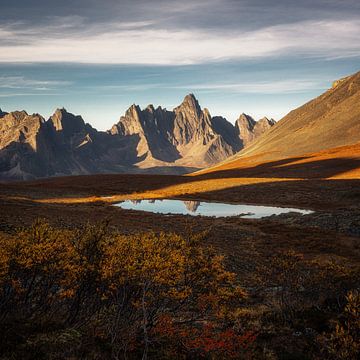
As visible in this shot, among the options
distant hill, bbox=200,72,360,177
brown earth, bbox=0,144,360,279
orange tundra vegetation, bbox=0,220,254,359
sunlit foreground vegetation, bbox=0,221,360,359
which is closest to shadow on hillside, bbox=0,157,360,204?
brown earth, bbox=0,144,360,279

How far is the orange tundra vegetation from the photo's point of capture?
10.7 m

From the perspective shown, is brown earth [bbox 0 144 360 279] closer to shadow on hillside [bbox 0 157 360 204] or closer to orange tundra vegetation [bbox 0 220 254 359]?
shadow on hillside [bbox 0 157 360 204]

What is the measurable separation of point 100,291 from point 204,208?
1942 inches

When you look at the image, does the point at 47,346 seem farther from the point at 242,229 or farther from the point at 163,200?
the point at 163,200

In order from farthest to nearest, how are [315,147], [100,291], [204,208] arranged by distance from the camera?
1. [315,147]
2. [204,208]
3. [100,291]

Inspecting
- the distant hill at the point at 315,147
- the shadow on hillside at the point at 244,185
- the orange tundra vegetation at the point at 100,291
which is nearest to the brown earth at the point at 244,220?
the shadow on hillside at the point at 244,185

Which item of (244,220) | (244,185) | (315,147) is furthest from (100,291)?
(315,147)

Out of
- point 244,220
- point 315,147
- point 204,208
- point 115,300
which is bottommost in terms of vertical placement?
point 244,220

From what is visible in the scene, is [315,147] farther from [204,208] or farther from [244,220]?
[244,220]

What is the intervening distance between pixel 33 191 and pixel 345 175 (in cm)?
6991

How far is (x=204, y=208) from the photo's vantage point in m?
61.2

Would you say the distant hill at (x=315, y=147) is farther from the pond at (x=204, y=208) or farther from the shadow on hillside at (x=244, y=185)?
the pond at (x=204, y=208)

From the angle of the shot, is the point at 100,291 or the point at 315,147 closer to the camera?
the point at 100,291

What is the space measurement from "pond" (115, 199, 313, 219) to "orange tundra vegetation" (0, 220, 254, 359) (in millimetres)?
38776
